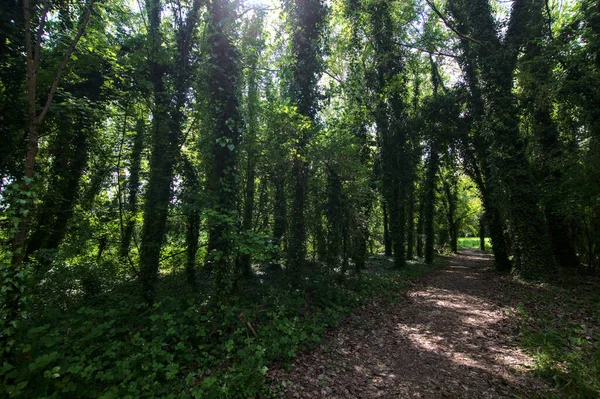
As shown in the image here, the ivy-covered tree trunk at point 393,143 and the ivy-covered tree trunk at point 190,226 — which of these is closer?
the ivy-covered tree trunk at point 190,226

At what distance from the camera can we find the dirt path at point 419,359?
3791mm

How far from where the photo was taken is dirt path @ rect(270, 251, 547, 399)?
3.79 metres

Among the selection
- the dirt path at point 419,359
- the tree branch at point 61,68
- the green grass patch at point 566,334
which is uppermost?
the tree branch at point 61,68

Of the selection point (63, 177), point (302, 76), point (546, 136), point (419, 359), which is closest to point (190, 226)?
point (63, 177)

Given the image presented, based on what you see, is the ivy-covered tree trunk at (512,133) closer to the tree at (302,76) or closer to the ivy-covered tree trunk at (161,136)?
the tree at (302,76)

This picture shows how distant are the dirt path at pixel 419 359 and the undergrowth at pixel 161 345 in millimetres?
533

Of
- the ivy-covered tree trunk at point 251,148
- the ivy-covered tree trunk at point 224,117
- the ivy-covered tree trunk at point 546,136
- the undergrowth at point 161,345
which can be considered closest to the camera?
the undergrowth at point 161,345

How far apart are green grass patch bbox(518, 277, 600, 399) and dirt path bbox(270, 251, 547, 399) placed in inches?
10.3

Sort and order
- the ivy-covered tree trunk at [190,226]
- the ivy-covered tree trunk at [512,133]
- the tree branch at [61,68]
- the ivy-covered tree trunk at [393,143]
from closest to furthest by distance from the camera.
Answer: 1. the tree branch at [61,68]
2. the ivy-covered tree trunk at [190,226]
3. the ivy-covered tree trunk at [512,133]
4. the ivy-covered tree trunk at [393,143]

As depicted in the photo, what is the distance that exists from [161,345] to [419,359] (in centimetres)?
434

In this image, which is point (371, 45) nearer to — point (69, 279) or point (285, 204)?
point (285, 204)

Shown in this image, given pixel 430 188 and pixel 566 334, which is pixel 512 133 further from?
pixel 566 334

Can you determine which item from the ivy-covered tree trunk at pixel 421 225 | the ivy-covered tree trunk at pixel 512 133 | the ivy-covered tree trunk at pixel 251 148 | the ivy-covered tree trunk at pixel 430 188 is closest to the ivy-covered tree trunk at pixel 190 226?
the ivy-covered tree trunk at pixel 251 148

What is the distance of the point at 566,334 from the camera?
4816mm
